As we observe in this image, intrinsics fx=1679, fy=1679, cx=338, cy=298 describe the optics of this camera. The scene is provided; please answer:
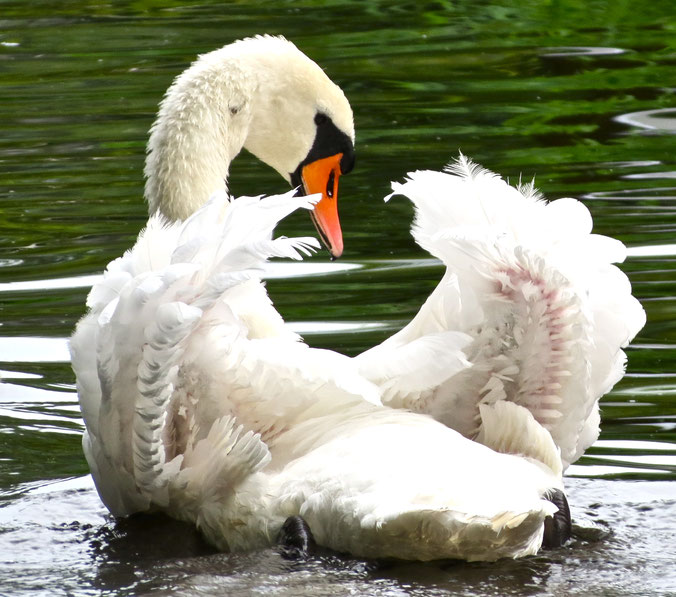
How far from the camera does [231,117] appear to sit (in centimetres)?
588

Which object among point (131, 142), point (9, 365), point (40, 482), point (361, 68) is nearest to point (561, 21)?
point (361, 68)

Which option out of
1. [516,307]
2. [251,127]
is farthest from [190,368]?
[251,127]

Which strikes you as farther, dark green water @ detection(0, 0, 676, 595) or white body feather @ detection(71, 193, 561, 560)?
dark green water @ detection(0, 0, 676, 595)

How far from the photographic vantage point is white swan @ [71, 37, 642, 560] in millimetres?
4090

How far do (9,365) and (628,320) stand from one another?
2856 millimetres

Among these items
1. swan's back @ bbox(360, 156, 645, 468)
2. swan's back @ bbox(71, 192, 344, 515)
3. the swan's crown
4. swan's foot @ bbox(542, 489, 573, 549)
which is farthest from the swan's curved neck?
swan's foot @ bbox(542, 489, 573, 549)

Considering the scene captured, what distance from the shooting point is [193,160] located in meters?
5.60

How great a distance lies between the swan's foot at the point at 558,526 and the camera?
4.45m

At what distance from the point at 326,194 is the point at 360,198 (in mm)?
2751

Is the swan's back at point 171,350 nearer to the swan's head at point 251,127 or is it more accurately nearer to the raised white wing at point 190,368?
the raised white wing at point 190,368

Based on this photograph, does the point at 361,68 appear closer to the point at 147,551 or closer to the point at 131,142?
the point at 131,142

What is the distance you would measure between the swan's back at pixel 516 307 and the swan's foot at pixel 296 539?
0.52 metres

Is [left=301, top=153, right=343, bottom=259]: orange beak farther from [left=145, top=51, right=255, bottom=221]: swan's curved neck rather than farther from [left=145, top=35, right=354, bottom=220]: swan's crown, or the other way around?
[left=145, top=51, right=255, bottom=221]: swan's curved neck

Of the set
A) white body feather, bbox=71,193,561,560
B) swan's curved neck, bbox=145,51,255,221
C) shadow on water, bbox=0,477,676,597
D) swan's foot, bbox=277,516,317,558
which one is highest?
swan's curved neck, bbox=145,51,255,221
